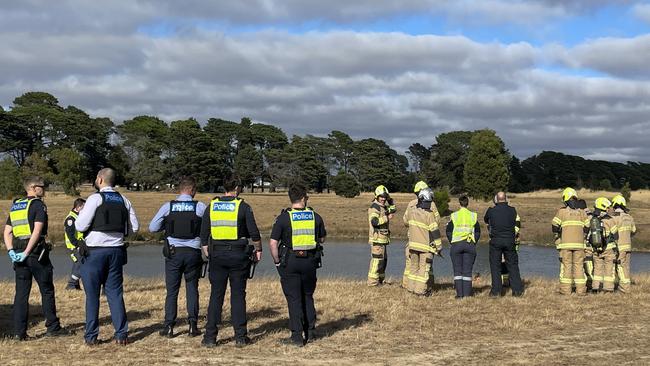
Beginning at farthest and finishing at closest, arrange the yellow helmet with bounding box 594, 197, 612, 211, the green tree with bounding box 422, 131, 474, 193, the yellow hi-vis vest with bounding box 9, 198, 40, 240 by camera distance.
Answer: the green tree with bounding box 422, 131, 474, 193, the yellow helmet with bounding box 594, 197, 612, 211, the yellow hi-vis vest with bounding box 9, 198, 40, 240

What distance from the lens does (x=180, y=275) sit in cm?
838

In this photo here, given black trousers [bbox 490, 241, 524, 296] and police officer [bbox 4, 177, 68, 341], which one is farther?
black trousers [bbox 490, 241, 524, 296]

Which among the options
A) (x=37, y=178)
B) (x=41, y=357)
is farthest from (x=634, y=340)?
(x=37, y=178)

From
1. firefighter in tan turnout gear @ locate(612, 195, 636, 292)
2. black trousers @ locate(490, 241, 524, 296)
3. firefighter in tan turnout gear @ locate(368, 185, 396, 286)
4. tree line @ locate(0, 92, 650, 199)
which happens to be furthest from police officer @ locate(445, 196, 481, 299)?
tree line @ locate(0, 92, 650, 199)

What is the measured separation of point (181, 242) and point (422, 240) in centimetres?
537

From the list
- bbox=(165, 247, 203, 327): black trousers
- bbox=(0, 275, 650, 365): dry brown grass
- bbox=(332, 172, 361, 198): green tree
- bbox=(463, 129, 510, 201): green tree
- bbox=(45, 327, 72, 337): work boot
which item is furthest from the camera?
bbox=(463, 129, 510, 201): green tree

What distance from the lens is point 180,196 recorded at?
8438 millimetres

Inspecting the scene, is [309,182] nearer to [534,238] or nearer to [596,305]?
[534,238]

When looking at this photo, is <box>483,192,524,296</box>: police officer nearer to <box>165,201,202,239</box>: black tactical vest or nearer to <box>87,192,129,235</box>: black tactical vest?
<box>165,201,202,239</box>: black tactical vest

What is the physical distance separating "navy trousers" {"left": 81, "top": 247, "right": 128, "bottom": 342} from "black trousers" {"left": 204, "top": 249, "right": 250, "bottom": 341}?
3.63 ft

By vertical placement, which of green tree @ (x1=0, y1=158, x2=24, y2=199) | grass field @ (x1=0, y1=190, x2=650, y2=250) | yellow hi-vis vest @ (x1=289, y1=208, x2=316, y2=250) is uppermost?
green tree @ (x1=0, y1=158, x2=24, y2=199)

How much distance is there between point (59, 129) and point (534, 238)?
62.9 meters

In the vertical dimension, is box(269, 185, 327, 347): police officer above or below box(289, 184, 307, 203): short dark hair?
below

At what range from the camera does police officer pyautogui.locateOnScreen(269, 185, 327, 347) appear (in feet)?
26.0
